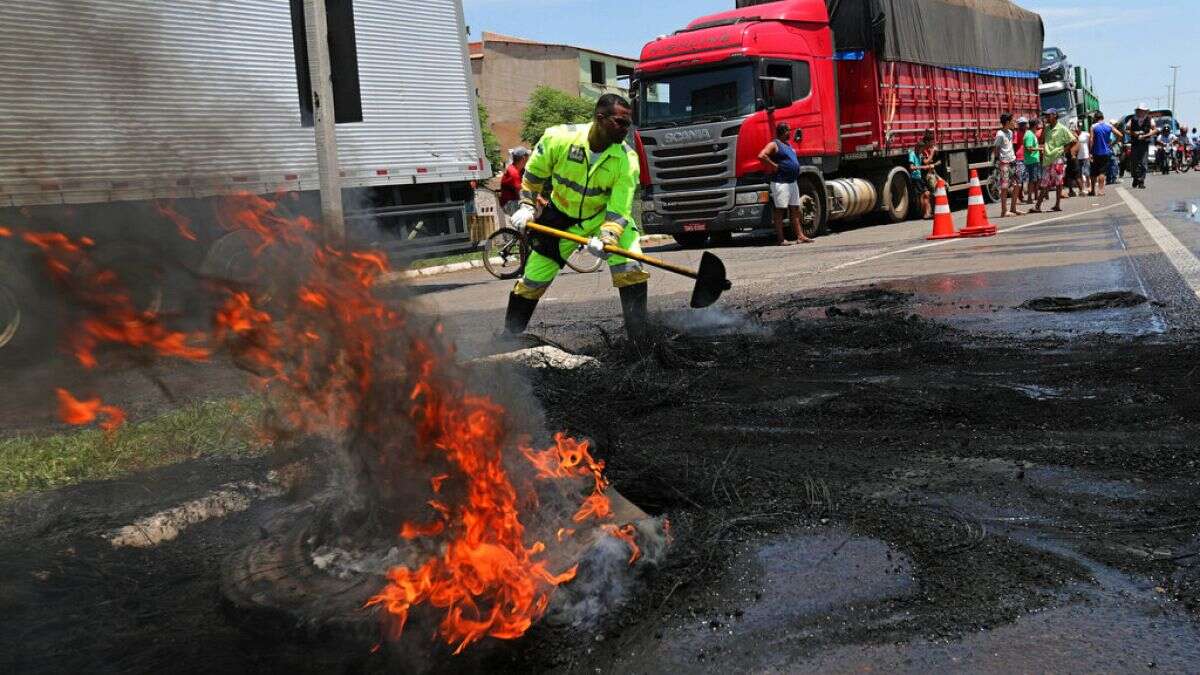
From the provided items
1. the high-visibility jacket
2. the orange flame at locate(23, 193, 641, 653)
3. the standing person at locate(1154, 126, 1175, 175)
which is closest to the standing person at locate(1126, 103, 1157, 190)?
the standing person at locate(1154, 126, 1175, 175)

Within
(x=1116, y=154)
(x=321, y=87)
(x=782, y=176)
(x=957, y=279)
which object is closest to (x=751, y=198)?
(x=782, y=176)

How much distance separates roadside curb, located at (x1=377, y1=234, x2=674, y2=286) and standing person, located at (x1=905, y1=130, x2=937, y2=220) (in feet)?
18.6

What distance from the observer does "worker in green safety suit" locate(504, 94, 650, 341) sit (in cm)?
666

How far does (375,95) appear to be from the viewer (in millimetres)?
13922

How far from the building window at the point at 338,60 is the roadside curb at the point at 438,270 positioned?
2264 millimetres

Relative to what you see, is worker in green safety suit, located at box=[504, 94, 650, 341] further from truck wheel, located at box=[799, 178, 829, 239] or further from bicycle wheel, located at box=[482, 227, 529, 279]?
truck wheel, located at box=[799, 178, 829, 239]

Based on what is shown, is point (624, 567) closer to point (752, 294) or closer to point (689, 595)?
point (689, 595)

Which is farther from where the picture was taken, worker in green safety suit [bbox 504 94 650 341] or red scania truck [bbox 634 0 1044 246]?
red scania truck [bbox 634 0 1044 246]

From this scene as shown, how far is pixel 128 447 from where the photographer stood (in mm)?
5250

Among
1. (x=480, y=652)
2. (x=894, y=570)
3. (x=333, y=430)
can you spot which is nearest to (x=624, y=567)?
(x=480, y=652)

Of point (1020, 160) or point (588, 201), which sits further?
point (1020, 160)

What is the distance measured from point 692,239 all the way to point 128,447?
16417 millimetres

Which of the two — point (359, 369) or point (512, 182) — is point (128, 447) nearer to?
point (359, 369)

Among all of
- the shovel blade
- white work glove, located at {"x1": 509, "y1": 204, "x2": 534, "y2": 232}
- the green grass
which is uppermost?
white work glove, located at {"x1": 509, "y1": 204, "x2": 534, "y2": 232}
